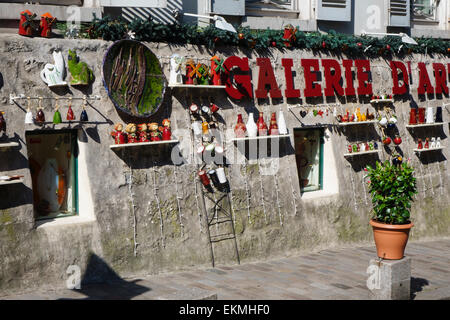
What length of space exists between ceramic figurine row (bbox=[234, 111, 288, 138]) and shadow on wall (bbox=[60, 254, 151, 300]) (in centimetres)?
290

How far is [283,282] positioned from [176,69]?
3.49 meters

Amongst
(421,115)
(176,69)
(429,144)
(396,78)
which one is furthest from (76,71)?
(429,144)

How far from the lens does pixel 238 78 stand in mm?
10195

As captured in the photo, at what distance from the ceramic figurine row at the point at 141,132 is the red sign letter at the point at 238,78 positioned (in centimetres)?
133

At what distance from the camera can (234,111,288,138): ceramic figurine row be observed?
10.1 meters

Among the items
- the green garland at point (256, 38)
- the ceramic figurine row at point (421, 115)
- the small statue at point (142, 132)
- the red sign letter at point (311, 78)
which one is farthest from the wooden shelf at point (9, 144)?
the ceramic figurine row at point (421, 115)

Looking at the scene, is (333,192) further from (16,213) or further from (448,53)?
(16,213)

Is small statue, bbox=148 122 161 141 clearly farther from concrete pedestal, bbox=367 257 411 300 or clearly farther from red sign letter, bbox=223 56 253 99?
concrete pedestal, bbox=367 257 411 300

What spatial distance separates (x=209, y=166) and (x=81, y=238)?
93.5 inches

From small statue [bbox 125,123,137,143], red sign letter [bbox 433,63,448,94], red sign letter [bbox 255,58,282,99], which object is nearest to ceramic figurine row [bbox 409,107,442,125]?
red sign letter [bbox 433,63,448,94]

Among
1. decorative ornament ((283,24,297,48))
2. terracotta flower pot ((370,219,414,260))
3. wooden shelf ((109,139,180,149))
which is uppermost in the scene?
decorative ornament ((283,24,297,48))

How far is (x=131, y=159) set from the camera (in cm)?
906

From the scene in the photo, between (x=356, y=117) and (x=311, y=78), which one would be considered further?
(x=356, y=117)

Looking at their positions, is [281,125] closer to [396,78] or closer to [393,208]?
[393,208]
